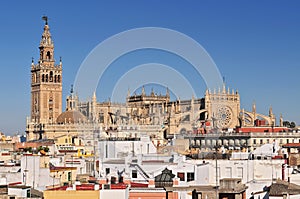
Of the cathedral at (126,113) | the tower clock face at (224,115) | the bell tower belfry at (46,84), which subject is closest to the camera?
the cathedral at (126,113)

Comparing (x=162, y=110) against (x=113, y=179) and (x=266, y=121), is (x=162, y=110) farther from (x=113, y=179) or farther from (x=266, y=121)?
(x=113, y=179)

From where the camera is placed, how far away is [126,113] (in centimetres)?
10981

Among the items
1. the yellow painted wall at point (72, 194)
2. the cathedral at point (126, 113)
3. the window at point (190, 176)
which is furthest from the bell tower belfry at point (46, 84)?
the yellow painted wall at point (72, 194)

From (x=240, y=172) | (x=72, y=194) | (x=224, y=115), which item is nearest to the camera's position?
(x=72, y=194)

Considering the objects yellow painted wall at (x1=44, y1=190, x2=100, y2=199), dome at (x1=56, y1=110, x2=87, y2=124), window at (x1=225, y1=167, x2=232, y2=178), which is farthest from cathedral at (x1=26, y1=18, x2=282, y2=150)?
yellow painted wall at (x1=44, y1=190, x2=100, y2=199)

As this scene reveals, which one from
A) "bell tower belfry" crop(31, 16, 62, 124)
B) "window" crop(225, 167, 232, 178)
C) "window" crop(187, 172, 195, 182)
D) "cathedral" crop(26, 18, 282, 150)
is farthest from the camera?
"bell tower belfry" crop(31, 16, 62, 124)

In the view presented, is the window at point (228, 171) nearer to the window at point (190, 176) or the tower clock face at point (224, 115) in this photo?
the window at point (190, 176)

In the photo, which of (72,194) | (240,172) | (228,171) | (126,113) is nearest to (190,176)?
(228,171)

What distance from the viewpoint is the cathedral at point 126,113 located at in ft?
295

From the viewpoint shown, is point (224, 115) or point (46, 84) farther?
point (46, 84)

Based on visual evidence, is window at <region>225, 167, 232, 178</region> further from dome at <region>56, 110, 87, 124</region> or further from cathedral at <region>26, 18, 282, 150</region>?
dome at <region>56, 110, 87, 124</region>

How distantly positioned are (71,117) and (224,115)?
2069cm

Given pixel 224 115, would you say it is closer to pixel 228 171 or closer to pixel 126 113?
pixel 126 113

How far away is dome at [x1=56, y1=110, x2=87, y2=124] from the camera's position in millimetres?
98575
